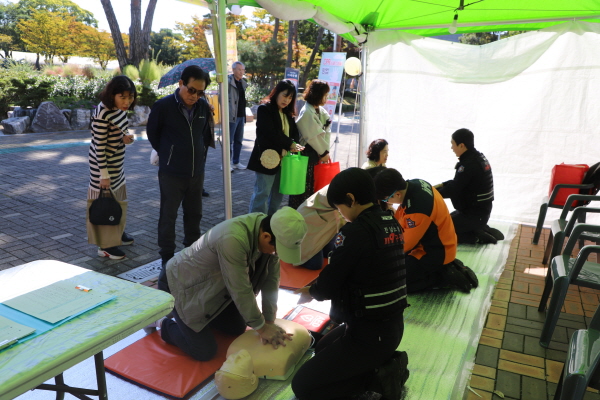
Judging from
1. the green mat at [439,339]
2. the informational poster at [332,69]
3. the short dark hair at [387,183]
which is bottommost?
the green mat at [439,339]

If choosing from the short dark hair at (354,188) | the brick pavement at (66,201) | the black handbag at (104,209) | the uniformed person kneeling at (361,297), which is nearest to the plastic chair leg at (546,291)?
the uniformed person kneeling at (361,297)

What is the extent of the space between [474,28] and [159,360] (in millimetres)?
4995

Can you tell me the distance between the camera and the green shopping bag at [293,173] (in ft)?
13.6

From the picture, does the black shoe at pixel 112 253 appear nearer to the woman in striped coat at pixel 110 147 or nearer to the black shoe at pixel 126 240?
the woman in striped coat at pixel 110 147

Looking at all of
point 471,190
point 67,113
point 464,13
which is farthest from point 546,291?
point 67,113

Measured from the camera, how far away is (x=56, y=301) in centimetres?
163

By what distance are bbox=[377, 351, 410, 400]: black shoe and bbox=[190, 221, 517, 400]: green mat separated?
0.20 metres

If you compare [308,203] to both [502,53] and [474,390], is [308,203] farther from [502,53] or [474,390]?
[502,53]

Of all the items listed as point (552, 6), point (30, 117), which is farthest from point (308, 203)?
point (30, 117)

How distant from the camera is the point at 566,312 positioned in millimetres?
3367

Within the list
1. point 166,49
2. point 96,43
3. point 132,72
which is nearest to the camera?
point 132,72

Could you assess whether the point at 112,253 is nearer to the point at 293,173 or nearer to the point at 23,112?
the point at 293,173

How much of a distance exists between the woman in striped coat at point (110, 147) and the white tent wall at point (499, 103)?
3216 millimetres

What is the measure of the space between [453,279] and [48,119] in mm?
10191
